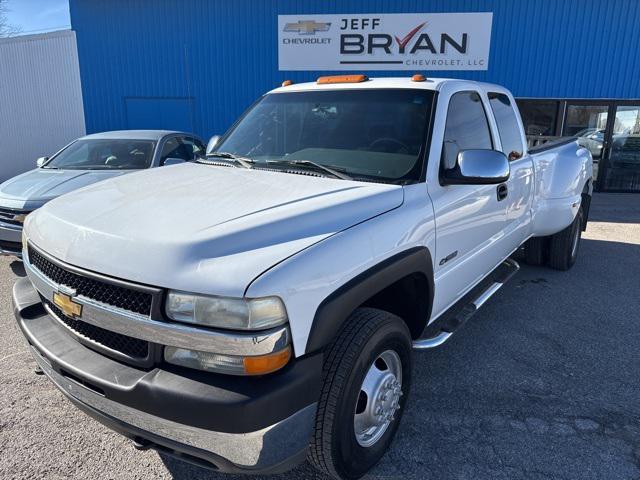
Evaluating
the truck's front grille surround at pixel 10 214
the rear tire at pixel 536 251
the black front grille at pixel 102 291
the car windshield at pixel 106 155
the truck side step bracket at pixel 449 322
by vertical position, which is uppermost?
the black front grille at pixel 102 291

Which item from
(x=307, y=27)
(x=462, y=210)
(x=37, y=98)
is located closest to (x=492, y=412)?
(x=462, y=210)

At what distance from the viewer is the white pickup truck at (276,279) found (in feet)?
5.84

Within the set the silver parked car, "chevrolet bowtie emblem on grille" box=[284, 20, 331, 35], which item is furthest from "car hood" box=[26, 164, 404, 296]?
"chevrolet bowtie emblem on grille" box=[284, 20, 331, 35]

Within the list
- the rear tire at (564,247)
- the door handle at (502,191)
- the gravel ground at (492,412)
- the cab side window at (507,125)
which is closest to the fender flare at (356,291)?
the gravel ground at (492,412)

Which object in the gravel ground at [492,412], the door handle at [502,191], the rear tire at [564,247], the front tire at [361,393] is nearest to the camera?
the front tire at [361,393]

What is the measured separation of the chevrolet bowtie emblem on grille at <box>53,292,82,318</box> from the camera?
206cm

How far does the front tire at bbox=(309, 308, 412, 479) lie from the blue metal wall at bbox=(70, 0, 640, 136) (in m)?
10.7

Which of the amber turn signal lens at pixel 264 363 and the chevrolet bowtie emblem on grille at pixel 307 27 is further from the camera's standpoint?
the chevrolet bowtie emblem on grille at pixel 307 27

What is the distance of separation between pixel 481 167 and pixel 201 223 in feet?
5.26

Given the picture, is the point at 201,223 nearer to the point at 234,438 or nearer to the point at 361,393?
the point at 234,438

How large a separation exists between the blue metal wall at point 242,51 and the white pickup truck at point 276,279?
938 centimetres

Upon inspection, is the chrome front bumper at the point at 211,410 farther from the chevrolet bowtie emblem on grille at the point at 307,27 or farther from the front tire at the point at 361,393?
the chevrolet bowtie emblem on grille at the point at 307,27

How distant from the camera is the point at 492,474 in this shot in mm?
2471

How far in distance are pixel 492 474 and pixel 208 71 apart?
39.7ft
